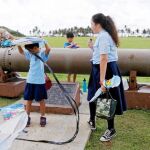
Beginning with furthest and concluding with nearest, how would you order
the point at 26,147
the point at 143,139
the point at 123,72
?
1. the point at 123,72
2. the point at 143,139
3. the point at 26,147

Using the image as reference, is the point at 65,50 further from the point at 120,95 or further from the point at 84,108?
the point at 120,95

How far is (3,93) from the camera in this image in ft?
24.8

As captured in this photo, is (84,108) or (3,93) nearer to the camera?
(84,108)

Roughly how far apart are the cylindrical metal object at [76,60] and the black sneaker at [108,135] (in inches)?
81.0

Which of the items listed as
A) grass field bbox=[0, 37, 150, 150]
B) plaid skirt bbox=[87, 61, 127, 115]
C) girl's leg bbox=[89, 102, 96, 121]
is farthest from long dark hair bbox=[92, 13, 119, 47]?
grass field bbox=[0, 37, 150, 150]

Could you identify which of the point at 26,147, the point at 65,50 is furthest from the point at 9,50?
the point at 26,147

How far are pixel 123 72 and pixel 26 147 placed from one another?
118 inches

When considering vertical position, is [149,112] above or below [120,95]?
below

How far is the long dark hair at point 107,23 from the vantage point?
15.4 feet

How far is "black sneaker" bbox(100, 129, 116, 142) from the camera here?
16.2 ft

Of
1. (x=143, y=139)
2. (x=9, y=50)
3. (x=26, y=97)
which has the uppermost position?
(x=9, y=50)

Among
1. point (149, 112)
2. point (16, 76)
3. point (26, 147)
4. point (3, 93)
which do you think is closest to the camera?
point (26, 147)

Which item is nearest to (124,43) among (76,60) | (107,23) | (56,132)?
(76,60)

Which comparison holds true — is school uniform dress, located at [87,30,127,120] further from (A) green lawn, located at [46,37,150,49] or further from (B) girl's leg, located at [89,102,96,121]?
(A) green lawn, located at [46,37,150,49]
